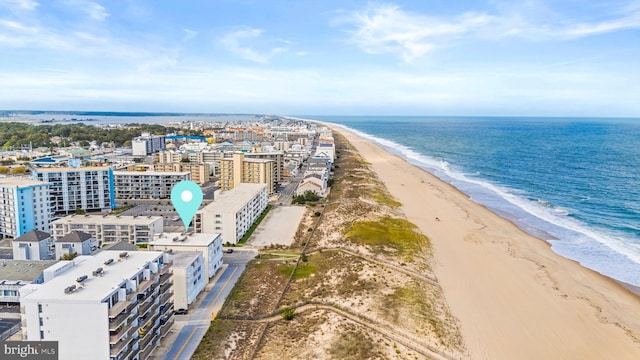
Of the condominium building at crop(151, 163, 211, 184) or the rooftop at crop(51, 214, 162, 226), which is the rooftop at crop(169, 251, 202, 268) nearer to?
the rooftop at crop(51, 214, 162, 226)

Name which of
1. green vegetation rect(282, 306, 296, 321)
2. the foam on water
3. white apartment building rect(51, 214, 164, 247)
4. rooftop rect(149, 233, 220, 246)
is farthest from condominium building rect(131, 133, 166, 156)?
green vegetation rect(282, 306, 296, 321)

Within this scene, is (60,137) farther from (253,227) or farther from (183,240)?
(183,240)

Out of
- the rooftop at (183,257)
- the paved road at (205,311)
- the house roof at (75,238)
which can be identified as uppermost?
the rooftop at (183,257)

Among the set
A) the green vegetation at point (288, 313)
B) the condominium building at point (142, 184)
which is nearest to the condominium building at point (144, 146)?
the condominium building at point (142, 184)

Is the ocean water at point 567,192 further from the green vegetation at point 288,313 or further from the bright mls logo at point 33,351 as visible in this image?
the bright mls logo at point 33,351

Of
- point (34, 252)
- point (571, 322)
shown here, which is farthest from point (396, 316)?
point (34, 252)

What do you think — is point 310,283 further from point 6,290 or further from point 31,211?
point 31,211
